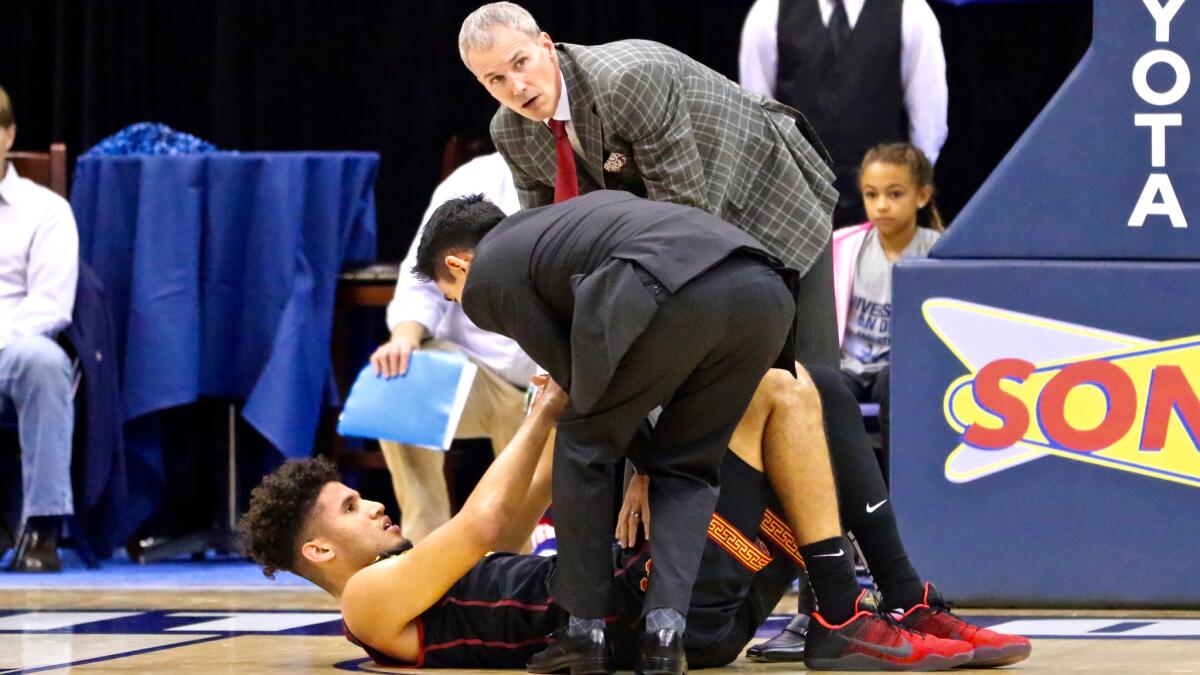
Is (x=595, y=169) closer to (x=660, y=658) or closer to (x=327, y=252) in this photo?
(x=660, y=658)

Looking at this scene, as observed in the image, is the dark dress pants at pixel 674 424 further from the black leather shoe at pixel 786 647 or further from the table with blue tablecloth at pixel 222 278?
the table with blue tablecloth at pixel 222 278

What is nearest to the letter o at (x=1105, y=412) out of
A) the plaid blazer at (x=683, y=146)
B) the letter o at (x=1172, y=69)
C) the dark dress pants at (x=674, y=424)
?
the letter o at (x=1172, y=69)

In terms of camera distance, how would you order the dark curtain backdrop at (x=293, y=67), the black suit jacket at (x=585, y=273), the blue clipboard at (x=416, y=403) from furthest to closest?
the dark curtain backdrop at (x=293, y=67), the blue clipboard at (x=416, y=403), the black suit jacket at (x=585, y=273)

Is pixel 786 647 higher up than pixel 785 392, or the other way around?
pixel 785 392

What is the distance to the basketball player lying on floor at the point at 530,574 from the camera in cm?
283

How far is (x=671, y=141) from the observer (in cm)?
296

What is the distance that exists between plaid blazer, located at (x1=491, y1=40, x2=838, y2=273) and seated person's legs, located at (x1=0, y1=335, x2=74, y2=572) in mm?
2153

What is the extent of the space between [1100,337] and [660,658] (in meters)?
1.56

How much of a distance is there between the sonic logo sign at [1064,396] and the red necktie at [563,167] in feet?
3.55

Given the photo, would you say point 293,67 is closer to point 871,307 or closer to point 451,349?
point 451,349

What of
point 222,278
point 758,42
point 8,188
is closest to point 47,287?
point 8,188

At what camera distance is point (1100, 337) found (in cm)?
379

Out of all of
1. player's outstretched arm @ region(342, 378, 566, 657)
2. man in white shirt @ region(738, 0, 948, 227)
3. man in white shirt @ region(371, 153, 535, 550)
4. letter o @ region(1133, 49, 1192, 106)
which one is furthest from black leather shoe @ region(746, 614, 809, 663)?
man in white shirt @ region(738, 0, 948, 227)

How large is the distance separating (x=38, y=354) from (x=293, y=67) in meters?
2.04
